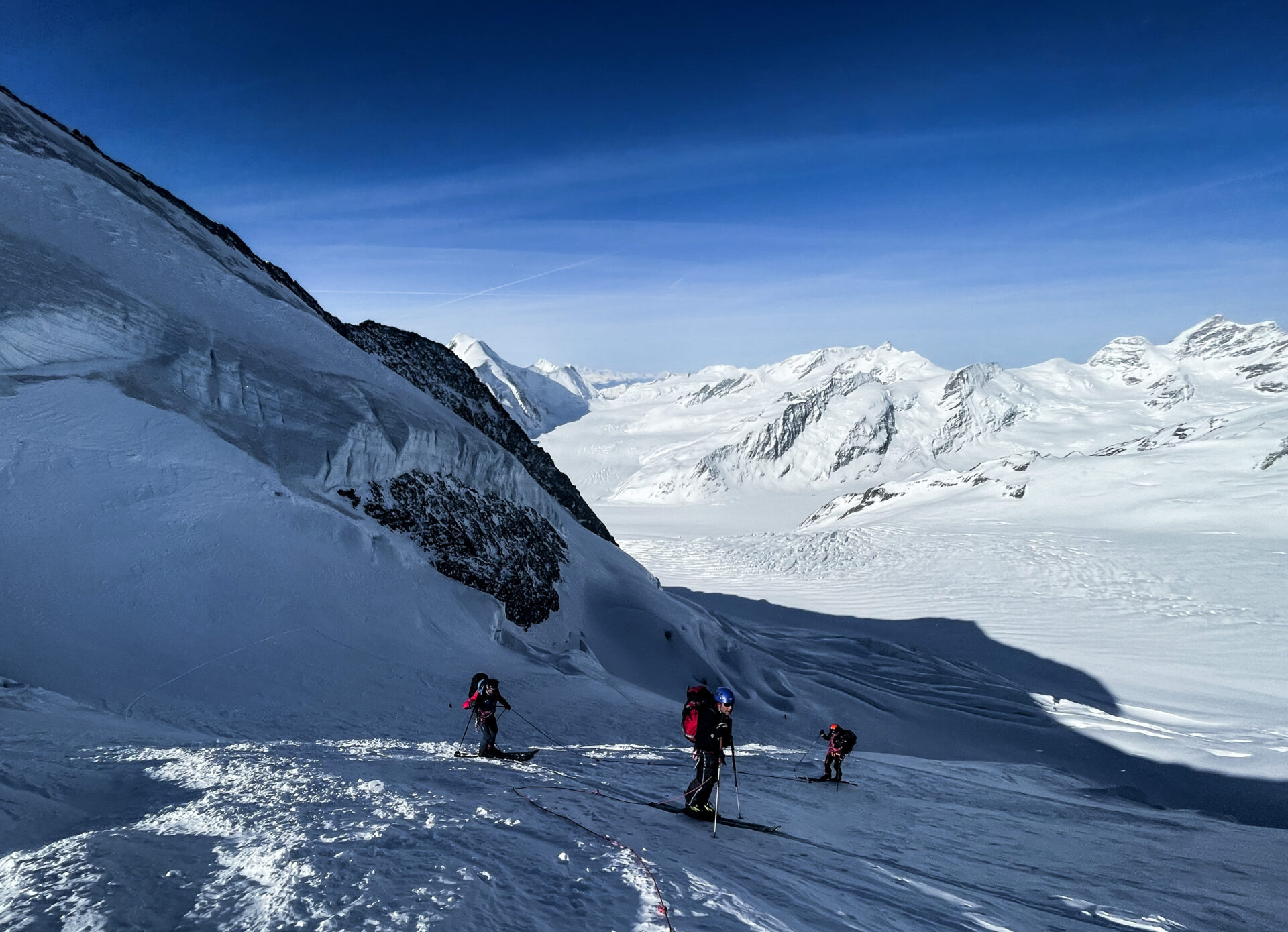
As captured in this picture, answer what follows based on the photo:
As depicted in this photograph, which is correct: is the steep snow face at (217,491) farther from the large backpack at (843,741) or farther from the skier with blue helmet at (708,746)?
the large backpack at (843,741)

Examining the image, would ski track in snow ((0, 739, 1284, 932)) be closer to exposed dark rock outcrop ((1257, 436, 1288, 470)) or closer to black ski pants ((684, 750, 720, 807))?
black ski pants ((684, 750, 720, 807))

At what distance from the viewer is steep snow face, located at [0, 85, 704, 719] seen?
11.6 metres

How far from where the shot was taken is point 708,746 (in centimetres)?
862

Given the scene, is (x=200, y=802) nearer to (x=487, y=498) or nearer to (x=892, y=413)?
(x=487, y=498)

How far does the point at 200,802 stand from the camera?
6227 mm

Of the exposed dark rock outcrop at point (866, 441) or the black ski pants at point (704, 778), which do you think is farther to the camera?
the exposed dark rock outcrop at point (866, 441)

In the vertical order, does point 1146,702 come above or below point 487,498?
below

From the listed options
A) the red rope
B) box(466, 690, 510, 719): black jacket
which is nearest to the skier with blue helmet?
the red rope

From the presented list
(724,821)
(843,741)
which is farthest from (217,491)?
(843,741)

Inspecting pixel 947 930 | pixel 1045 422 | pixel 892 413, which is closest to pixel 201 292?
pixel 947 930

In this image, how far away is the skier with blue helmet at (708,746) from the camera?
860 cm

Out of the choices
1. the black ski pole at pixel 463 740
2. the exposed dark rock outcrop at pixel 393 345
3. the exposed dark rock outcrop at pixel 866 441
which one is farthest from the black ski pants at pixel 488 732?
the exposed dark rock outcrop at pixel 866 441

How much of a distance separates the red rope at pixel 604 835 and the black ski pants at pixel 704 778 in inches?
36.0

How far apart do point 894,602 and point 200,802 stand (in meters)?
41.4
